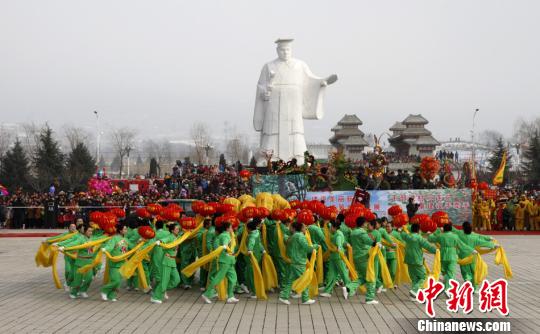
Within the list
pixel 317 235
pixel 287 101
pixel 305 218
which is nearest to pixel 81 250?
pixel 305 218

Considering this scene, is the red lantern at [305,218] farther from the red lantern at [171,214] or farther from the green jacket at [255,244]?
the red lantern at [171,214]

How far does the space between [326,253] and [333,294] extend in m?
0.76

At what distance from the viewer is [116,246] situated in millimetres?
10812

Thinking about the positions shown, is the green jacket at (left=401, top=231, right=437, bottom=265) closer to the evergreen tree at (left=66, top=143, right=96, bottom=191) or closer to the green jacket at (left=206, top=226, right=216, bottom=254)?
the green jacket at (left=206, top=226, right=216, bottom=254)

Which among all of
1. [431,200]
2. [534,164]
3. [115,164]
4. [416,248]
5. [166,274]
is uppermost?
[115,164]

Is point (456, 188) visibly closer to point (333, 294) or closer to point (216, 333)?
point (333, 294)

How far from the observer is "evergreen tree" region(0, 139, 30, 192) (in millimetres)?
41969

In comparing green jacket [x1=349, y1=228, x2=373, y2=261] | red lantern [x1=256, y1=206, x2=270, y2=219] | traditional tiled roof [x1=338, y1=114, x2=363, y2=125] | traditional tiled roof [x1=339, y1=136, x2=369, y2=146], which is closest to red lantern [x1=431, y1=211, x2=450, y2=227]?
green jacket [x1=349, y1=228, x2=373, y2=261]

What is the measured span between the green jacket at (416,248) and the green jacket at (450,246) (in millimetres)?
168

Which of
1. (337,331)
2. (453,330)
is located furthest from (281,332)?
(453,330)

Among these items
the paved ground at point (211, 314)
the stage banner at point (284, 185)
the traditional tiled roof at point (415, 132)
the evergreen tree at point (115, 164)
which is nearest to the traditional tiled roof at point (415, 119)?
the traditional tiled roof at point (415, 132)

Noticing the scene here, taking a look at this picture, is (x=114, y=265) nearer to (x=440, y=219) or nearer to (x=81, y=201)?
(x=440, y=219)

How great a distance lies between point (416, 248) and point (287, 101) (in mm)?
16272

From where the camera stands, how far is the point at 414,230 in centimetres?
1068
